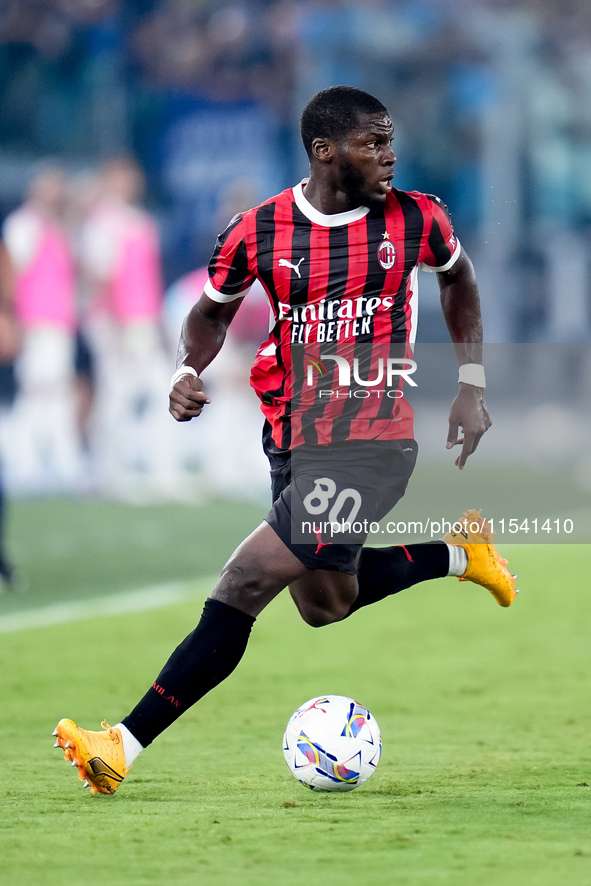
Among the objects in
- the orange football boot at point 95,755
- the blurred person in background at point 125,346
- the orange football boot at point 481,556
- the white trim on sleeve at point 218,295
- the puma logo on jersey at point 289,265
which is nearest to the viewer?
the orange football boot at point 95,755

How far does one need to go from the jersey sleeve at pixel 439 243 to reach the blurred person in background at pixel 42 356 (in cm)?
823

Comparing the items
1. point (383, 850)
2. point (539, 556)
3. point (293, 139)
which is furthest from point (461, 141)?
point (383, 850)

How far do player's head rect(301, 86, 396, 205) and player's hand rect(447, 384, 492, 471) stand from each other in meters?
0.68

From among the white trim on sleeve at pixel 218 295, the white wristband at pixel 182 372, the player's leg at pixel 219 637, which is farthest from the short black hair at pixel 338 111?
the player's leg at pixel 219 637

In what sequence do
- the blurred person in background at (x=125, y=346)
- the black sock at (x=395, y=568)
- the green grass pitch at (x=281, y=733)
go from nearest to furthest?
the green grass pitch at (x=281, y=733)
the black sock at (x=395, y=568)
the blurred person in background at (x=125, y=346)

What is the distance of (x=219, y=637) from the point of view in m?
3.77

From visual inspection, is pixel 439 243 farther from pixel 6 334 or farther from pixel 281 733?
pixel 6 334

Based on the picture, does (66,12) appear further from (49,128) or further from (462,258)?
(462,258)

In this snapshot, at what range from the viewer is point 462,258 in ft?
13.8

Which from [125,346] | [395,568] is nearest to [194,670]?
[395,568]

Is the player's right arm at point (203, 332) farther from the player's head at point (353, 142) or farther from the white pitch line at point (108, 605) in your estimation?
the white pitch line at point (108, 605)

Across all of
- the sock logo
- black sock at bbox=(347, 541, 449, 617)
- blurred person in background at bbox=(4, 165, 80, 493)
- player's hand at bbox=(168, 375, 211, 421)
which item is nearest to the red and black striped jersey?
player's hand at bbox=(168, 375, 211, 421)

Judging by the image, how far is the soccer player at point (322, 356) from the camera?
3768 millimetres

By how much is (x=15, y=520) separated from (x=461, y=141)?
7910 millimetres
